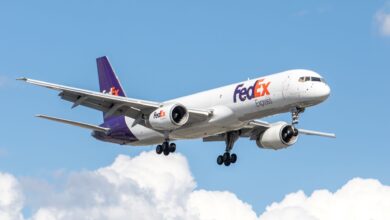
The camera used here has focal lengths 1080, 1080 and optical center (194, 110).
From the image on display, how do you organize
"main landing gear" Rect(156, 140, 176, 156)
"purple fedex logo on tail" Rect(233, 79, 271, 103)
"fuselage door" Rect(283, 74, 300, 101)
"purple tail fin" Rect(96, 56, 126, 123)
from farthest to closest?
"purple tail fin" Rect(96, 56, 126, 123) < "main landing gear" Rect(156, 140, 176, 156) < "purple fedex logo on tail" Rect(233, 79, 271, 103) < "fuselage door" Rect(283, 74, 300, 101)

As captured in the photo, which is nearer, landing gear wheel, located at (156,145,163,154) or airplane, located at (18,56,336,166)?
airplane, located at (18,56,336,166)

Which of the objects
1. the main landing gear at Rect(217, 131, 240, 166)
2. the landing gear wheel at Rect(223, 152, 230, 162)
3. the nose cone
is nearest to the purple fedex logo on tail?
the nose cone

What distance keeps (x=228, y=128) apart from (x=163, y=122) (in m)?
4.17

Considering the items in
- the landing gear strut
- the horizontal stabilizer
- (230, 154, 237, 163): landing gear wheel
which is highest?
the landing gear strut

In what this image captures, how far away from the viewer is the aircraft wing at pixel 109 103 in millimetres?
67625

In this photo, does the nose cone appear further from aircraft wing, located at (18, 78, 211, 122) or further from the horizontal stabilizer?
the horizontal stabilizer

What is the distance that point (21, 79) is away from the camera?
214ft

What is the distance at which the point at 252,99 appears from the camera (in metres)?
66.4

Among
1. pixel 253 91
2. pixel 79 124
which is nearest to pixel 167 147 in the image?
pixel 79 124

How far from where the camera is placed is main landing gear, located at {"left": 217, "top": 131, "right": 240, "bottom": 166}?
7431cm

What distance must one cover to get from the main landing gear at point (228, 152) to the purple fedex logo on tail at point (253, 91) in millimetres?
7809

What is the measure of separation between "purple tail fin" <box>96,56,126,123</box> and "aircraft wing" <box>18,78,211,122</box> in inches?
333

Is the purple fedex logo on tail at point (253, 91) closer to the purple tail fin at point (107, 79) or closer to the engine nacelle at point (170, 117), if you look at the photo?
the engine nacelle at point (170, 117)

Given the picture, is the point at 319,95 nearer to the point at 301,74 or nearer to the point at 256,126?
the point at 301,74
